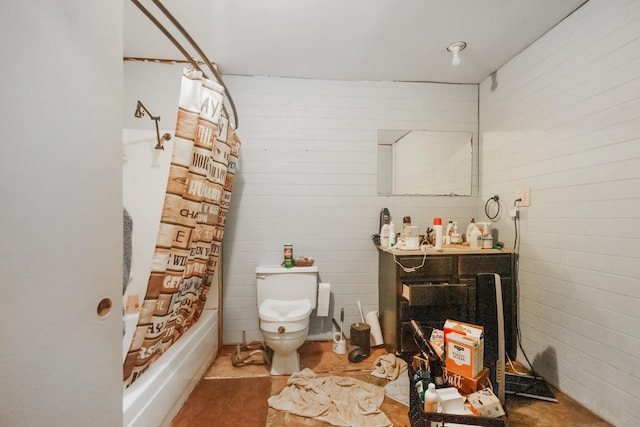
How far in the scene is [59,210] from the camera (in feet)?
1.53

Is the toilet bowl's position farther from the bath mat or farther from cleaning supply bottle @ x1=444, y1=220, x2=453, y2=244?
cleaning supply bottle @ x1=444, y1=220, x2=453, y2=244

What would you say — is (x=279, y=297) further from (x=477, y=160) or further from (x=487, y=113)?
(x=487, y=113)

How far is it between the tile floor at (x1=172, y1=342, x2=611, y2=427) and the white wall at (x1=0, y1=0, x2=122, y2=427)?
122 cm

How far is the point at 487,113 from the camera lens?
2531 millimetres

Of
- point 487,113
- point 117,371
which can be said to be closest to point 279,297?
point 117,371

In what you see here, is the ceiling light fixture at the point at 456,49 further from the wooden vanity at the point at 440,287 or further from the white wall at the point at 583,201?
the wooden vanity at the point at 440,287

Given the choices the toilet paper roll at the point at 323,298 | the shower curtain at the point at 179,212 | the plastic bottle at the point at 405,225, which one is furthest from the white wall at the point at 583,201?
the shower curtain at the point at 179,212

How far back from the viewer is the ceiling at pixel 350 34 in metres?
1.68

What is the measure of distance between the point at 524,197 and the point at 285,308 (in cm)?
198

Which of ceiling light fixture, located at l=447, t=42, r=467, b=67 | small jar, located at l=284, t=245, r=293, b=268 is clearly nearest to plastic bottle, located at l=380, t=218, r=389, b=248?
small jar, located at l=284, t=245, r=293, b=268

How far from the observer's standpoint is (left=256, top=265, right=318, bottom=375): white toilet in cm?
192

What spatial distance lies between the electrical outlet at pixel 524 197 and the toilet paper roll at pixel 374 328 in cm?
144

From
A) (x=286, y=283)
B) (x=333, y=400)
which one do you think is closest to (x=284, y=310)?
(x=286, y=283)

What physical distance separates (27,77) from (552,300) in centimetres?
257
